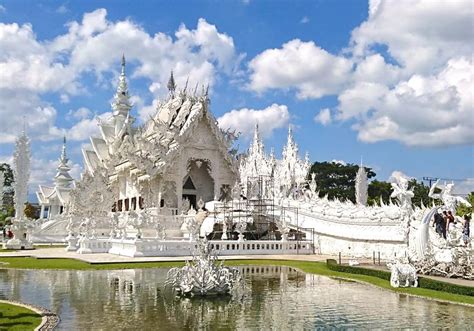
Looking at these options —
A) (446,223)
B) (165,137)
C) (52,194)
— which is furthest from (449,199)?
(52,194)

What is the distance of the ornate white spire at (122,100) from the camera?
50.4 meters

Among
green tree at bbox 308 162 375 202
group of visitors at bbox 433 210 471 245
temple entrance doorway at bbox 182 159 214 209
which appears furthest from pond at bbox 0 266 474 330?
green tree at bbox 308 162 375 202

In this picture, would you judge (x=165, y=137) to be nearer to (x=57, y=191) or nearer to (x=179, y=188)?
(x=179, y=188)

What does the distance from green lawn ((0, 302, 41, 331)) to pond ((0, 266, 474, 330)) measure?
46 cm

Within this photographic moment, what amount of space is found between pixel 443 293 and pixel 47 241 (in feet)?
94.1

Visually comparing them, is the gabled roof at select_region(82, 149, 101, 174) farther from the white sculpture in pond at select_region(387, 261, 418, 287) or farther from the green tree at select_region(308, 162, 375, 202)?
the white sculpture in pond at select_region(387, 261, 418, 287)

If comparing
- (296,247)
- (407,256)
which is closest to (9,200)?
(296,247)

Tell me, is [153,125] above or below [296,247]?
above

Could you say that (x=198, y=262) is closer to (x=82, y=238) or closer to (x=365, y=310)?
(x=365, y=310)

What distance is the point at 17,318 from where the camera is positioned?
9.57m

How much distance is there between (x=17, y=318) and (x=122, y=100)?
142 feet

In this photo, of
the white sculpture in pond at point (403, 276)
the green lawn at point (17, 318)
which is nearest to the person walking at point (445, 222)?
the white sculpture in pond at point (403, 276)

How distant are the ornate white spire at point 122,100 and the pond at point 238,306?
3551 cm

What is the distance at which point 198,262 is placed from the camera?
41.6 feet
